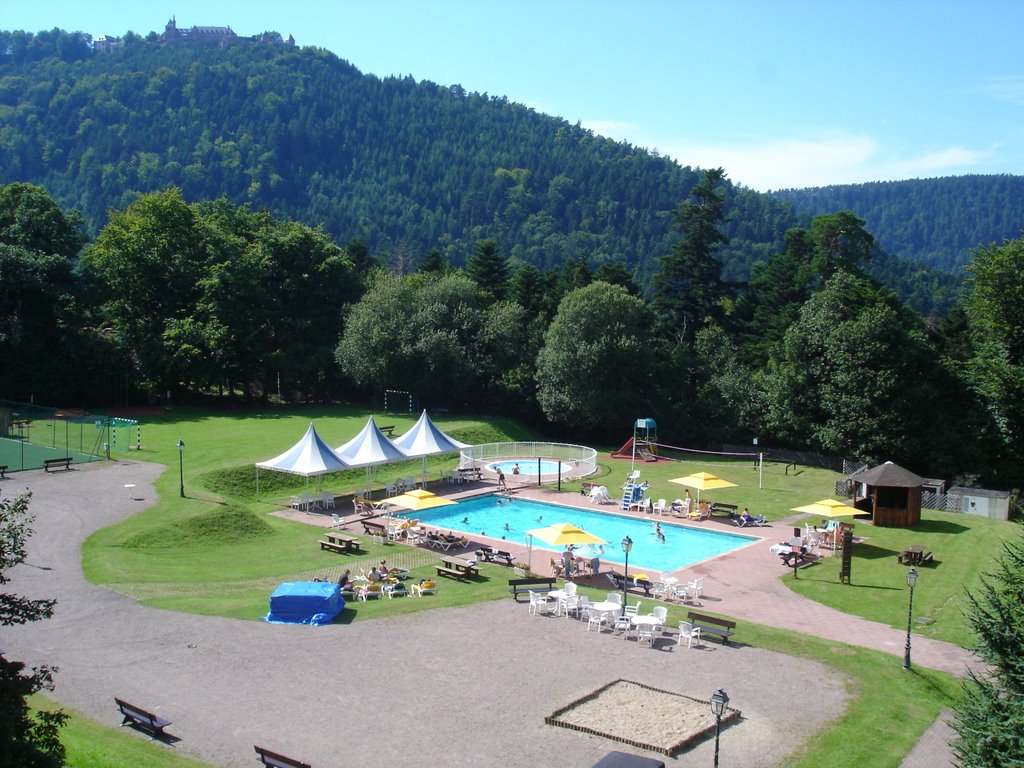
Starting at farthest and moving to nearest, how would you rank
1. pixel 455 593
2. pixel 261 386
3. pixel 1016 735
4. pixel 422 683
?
1. pixel 261 386
2. pixel 455 593
3. pixel 422 683
4. pixel 1016 735

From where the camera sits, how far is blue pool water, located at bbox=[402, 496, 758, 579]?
28.0m

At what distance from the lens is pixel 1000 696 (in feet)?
38.5

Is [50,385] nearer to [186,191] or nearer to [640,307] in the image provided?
[640,307]

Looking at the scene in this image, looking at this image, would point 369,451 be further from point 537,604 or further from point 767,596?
point 767,596

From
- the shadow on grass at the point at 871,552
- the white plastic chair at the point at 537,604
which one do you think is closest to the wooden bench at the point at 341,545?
the white plastic chair at the point at 537,604

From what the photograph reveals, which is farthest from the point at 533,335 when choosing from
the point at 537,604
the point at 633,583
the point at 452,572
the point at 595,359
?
the point at 537,604

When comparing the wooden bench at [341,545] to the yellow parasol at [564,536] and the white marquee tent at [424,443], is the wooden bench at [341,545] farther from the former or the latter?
the white marquee tent at [424,443]

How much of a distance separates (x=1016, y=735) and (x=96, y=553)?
908 inches

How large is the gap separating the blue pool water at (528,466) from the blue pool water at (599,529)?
636cm

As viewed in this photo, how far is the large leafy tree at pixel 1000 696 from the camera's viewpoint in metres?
10.5

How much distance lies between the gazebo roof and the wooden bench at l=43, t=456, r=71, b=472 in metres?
32.1

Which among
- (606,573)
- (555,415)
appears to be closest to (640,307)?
(555,415)

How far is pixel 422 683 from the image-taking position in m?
15.9

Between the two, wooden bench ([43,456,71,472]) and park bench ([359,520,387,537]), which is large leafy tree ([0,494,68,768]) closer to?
park bench ([359,520,387,537])
